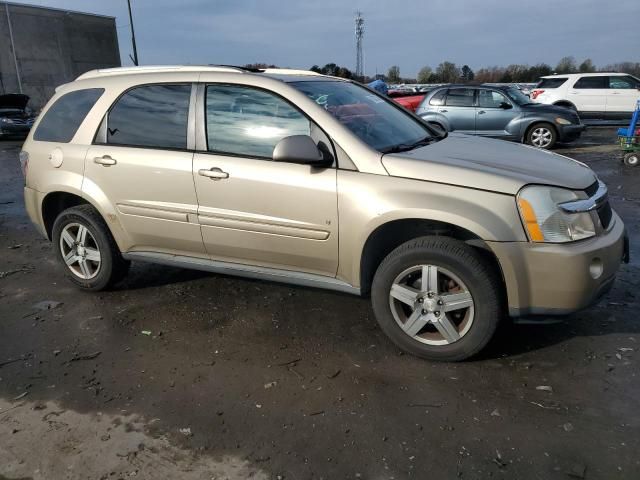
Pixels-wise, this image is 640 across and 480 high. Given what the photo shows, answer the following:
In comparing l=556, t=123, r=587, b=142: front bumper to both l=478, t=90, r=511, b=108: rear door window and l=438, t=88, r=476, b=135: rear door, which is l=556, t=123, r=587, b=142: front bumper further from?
l=438, t=88, r=476, b=135: rear door

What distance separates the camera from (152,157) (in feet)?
13.0

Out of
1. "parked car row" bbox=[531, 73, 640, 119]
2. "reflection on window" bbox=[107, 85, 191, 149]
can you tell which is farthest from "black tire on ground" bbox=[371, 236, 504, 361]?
"parked car row" bbox=[531, 73, 640, 119]

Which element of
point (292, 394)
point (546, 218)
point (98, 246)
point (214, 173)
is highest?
point (214, 173)

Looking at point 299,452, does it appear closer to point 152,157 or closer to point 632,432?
point 632,432

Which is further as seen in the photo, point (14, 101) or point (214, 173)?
point (14, 101)

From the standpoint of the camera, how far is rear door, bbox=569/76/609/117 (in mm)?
17469

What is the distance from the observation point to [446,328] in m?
3.25

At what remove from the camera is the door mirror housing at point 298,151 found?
10.9 feet

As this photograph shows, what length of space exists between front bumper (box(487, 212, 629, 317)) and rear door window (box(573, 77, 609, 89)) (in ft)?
55.2

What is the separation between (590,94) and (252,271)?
17.4 m

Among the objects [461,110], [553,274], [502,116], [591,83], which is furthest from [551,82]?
[553,274]

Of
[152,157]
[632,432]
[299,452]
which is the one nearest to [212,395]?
[299,452]

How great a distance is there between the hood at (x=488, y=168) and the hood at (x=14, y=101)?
19370 millimetres

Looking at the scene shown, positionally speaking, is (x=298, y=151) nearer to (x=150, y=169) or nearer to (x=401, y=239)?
(x=401, y=239)
